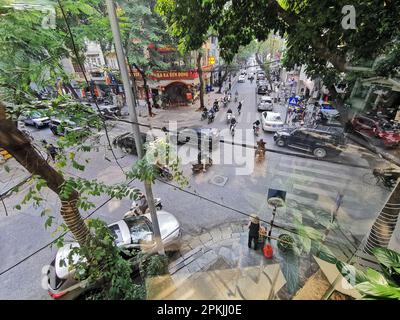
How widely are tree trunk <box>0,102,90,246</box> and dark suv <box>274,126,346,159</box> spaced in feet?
37.7

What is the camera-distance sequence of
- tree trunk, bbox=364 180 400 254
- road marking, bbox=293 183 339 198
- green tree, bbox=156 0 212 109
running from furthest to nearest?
road marking, bbox=293 183 339 198 → green tree, bbox=156 0 212 109 → tree trunk, bbox=364 180 400 254

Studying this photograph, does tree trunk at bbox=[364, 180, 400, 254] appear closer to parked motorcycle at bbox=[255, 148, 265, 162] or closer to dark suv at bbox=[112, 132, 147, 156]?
parked motorcycle at bbox=[255, 148, 265, 162]

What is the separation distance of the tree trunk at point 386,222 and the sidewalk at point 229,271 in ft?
4.03

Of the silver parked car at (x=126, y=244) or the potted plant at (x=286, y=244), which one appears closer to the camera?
the silver parked car at (x=126, y=244)

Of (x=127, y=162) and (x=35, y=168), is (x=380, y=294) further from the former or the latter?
(x=127, y=162)

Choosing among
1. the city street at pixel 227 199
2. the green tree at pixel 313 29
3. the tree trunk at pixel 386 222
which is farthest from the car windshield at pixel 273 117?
the tree trunk at pixel 386 222

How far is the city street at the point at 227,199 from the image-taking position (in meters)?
6.24

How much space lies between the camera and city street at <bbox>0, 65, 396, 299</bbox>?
20.5 ft

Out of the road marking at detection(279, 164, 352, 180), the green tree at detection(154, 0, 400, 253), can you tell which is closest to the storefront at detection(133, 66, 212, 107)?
the road marking at detection(279, 164, 352, 180)

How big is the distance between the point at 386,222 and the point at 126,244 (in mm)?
5801

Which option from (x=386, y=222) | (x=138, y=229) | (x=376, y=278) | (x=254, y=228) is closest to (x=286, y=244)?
(x=254, y=228)

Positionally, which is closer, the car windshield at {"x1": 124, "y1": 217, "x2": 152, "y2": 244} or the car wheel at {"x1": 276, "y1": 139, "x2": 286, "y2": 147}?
the car windshield at {"x1": 124, "y1": 217, "x2": 152, "y2": 244}

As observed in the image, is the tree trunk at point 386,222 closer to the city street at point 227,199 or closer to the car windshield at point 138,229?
the city street at point 227,199

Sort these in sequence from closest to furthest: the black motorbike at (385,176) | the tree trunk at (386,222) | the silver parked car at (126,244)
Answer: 1. the tree trunk at (386,222)
2. the silver parked car at (126,244)
3. the black motorbike at (385,176)
